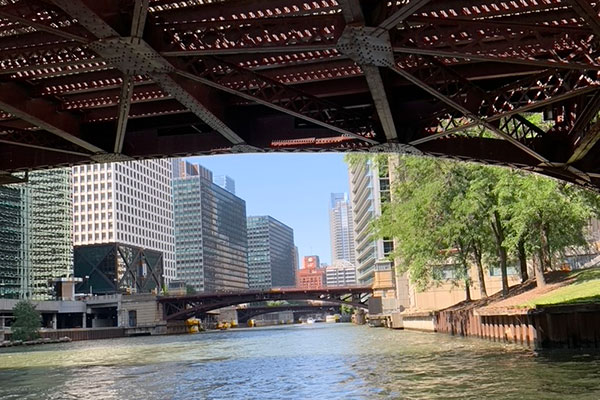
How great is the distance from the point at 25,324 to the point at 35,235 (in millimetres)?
54178

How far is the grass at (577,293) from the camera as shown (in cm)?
3074

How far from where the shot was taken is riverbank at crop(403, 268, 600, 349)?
28656mm

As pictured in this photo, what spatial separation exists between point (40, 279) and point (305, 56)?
172 m

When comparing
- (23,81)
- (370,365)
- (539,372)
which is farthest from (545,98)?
(370,365)

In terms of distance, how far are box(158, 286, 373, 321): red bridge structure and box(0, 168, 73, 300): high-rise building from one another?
35.1m

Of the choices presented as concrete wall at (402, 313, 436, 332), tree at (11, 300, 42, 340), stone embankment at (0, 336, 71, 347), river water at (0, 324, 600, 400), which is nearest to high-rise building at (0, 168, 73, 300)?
tree at (11, 300, 42, 340)

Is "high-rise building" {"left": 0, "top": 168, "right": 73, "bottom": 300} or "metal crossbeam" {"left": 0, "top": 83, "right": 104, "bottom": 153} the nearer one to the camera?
"metal crossbeam" {"left": 0, "top": 83, "right": 104, "bottom": 153}

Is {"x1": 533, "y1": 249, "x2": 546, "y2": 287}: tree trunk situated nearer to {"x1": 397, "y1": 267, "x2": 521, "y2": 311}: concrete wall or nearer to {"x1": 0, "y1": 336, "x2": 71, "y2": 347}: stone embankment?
{"x1": 397, "y1": 267, "x2": 521, "y2": 311}: concrete wall

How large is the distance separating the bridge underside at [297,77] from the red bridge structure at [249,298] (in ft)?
405

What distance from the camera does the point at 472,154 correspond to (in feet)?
68.5

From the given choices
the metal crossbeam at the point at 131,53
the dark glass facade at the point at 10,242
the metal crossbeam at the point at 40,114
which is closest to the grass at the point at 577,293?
the metal crossbeam at the point at 131,53

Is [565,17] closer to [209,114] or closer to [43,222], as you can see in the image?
[209,114]

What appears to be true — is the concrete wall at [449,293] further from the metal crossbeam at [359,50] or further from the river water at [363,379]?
the metal crossbeam at [359,50]

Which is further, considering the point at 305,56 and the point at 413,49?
the point at 305,56
